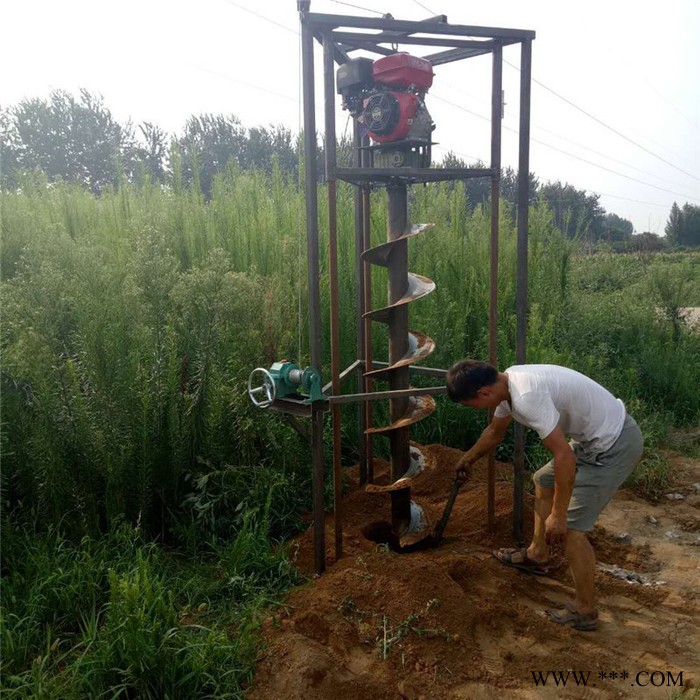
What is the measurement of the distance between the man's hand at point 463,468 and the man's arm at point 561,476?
691mm

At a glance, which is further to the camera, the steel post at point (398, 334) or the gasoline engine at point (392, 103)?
the steel post at point (398, 334)

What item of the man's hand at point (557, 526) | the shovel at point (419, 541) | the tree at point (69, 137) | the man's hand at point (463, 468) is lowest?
the shovel at point (419, 541)

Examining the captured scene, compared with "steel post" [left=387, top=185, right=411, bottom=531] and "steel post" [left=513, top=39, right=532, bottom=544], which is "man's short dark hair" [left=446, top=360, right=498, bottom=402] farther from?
"steel post" [left=513, top=39, right=532, bottom=544]

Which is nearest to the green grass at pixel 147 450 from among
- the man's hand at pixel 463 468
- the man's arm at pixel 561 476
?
the man's hand at pixel 463 468

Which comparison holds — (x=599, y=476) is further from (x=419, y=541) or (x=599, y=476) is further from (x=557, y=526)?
(x=419, y=541)

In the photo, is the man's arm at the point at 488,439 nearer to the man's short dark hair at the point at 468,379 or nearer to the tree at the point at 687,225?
the man's short dark hair at the point at 468,379

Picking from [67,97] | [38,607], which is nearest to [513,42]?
[38,607]

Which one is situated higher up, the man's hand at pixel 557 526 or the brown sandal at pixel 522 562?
the man's hand at pixel 557 526

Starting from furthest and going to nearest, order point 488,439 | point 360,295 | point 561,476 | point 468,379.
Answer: point 360,295
point 488,439
point 468,379
point 561,476

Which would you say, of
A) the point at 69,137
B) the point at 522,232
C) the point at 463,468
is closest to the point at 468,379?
the point at 463,468

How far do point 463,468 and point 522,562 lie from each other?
0.67 meters

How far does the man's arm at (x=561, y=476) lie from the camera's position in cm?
303

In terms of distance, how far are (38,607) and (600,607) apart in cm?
284

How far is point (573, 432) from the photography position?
341 centimetres
